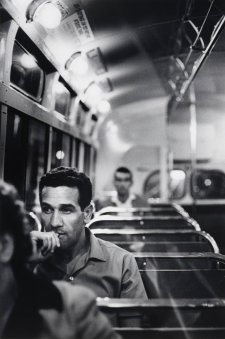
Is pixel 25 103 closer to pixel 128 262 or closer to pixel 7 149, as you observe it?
pixel 7 149

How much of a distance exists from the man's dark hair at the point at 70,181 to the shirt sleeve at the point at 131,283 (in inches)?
13.8

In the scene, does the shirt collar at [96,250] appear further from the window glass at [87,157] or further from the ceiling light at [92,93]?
the window glass at [87,157]

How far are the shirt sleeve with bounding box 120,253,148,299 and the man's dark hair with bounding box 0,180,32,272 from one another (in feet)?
2.36

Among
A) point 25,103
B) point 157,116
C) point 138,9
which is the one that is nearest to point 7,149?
point 25,103

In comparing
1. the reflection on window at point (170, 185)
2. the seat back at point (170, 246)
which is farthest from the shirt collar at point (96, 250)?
the reflection on window at point (170, 185)

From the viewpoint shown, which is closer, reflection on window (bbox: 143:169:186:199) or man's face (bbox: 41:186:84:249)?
man's face (bbox: 41:186:84:249)

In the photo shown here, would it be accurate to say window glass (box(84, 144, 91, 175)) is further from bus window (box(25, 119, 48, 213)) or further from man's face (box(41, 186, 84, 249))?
man's face (box(41, 186, 84, 249))

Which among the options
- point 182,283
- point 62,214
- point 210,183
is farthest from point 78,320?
point 210,183

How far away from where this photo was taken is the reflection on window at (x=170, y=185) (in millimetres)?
8094

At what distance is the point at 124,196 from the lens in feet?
15.7

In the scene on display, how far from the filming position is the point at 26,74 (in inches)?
124

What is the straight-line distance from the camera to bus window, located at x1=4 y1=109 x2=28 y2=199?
8.80 feet

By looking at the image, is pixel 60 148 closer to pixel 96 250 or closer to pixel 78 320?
pixel 96 250

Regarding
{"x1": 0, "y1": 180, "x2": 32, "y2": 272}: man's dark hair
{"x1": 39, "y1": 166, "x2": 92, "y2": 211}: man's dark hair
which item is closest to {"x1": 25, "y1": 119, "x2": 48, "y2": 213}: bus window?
{"x1": 39, "y1": 166, "x2": 92, "y2": 211}: man's dark hair
